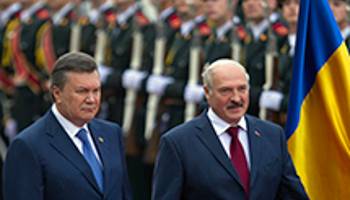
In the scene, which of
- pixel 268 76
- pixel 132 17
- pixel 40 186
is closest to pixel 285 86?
pixel 268 76

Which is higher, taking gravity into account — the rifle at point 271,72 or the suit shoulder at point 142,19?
the suit shoulder at point 142,19

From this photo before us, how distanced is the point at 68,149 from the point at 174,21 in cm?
483

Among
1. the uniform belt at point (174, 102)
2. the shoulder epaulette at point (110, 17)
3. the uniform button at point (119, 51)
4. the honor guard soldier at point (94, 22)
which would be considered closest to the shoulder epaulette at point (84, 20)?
the honor guard soldier at point (94, 22)

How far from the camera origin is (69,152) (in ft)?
15.4

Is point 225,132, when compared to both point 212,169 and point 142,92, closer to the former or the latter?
point 212,169

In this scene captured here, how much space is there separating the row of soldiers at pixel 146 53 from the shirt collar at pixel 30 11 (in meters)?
0.02

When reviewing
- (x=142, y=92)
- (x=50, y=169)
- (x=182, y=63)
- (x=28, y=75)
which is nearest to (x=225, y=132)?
(x=50, y=169)

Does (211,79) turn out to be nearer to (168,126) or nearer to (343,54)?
(343,54)

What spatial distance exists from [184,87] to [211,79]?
12.5 ft

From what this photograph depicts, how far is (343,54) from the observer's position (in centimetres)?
462

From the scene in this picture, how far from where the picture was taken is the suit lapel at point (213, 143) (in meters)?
4.77

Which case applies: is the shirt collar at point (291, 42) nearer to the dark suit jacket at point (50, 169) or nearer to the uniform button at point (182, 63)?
the uniform button at point (182, 63)

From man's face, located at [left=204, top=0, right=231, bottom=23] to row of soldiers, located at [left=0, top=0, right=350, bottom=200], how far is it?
0.01 m

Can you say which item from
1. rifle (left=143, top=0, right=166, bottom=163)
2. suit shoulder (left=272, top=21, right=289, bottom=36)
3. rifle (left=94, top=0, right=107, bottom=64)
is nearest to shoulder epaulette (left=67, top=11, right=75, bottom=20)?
rifle (left=94, top=0, right=107, bottom=64)
